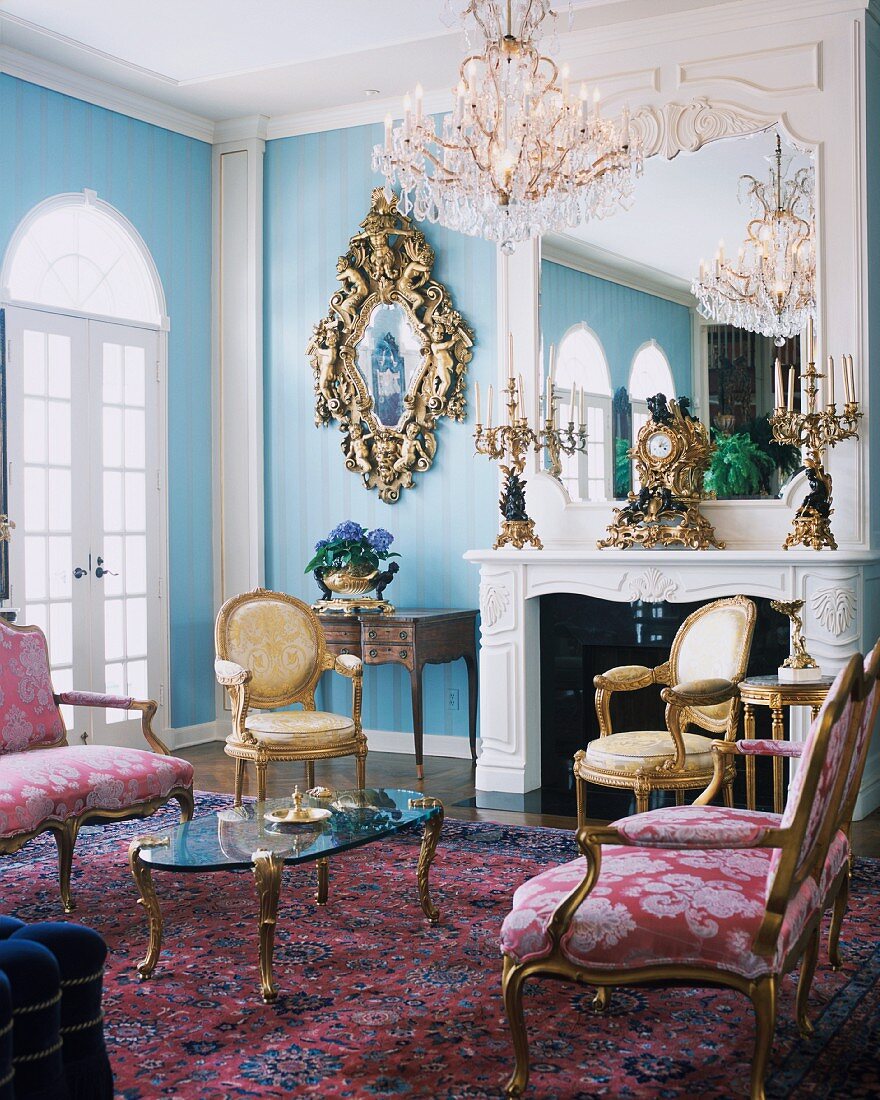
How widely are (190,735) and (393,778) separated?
5.02 ft

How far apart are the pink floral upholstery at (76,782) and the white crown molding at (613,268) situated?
3009 mm

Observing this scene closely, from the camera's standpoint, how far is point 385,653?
6000 millimetres

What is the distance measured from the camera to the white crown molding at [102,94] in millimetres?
5883

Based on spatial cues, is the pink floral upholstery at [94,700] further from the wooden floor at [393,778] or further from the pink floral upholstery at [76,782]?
the wooden floor at [393,778]

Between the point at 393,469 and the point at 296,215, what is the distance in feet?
A: 5.19

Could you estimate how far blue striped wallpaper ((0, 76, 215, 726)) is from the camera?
6.44 meters

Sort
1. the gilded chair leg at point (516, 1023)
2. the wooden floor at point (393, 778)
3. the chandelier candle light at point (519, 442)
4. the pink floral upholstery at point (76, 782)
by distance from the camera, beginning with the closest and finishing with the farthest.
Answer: the gilded chair leg at point (516, 1023) < the pink floral upholstery at point (76, 782) < the wooden floor at point (393, 778) < the chandelier candle light at point (519, 442)

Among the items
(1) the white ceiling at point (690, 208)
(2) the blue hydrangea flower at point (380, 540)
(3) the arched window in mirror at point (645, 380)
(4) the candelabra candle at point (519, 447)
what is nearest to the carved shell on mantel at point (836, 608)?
(3) the arched window in mirror at point (645, 380)

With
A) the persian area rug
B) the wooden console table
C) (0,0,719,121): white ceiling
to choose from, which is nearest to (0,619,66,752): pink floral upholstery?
the persian area rug

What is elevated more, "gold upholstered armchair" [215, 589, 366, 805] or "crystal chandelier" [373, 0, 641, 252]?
"crystal chandelier" [373, 0, 641, 252]

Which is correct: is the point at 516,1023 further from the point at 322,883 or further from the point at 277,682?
the point at 277,682

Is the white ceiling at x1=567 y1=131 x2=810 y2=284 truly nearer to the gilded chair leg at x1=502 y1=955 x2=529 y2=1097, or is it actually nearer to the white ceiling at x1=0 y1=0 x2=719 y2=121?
the white ceiling at x1=0 y1=0 x2=719 y2=121

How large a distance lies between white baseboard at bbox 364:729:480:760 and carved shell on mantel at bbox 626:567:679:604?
55.8 inches

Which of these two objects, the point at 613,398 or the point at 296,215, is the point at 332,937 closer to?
Result: the point at 613,398
